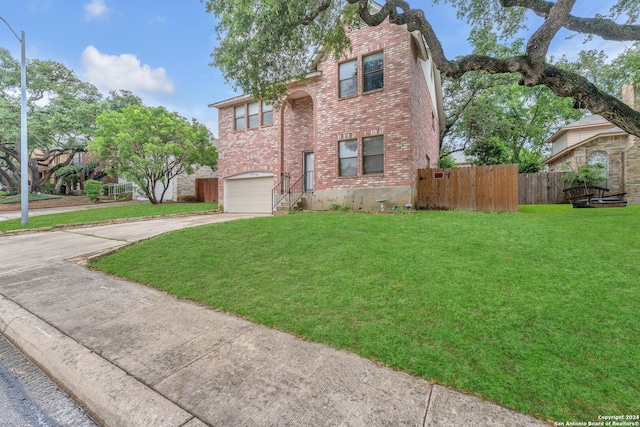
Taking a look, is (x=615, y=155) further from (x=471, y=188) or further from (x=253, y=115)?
(x=253, y=115)

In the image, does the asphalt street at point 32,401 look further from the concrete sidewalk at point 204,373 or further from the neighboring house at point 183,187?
the neighboring house at point 183,187

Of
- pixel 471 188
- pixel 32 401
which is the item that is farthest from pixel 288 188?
pixel 32 401

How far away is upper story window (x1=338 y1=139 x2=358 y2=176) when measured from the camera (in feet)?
38.3

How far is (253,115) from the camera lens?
596 inches

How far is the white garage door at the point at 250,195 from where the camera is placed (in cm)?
1475

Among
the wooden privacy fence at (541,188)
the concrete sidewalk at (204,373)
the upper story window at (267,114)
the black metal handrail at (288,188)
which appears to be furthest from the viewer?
the wooden privacy fence at (541,188)

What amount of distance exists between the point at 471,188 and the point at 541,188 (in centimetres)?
944

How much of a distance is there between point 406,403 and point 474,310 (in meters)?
1.50

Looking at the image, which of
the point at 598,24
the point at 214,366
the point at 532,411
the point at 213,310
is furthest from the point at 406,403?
the point at 598,24

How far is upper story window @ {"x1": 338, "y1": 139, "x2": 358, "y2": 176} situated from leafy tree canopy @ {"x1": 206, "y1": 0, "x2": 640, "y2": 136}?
3269 mm

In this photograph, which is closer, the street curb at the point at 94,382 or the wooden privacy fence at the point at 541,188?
the street curb at the point at 94,382

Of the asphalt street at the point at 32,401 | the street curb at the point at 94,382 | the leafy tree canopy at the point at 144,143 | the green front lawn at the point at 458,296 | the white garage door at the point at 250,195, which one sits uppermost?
the leafy tree canopy at the point at 144,143

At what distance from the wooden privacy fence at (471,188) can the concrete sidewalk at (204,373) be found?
9.84m

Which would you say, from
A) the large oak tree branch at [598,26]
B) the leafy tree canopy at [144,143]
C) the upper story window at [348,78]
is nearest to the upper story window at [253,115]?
the leafy tree canopy at [144,143]
